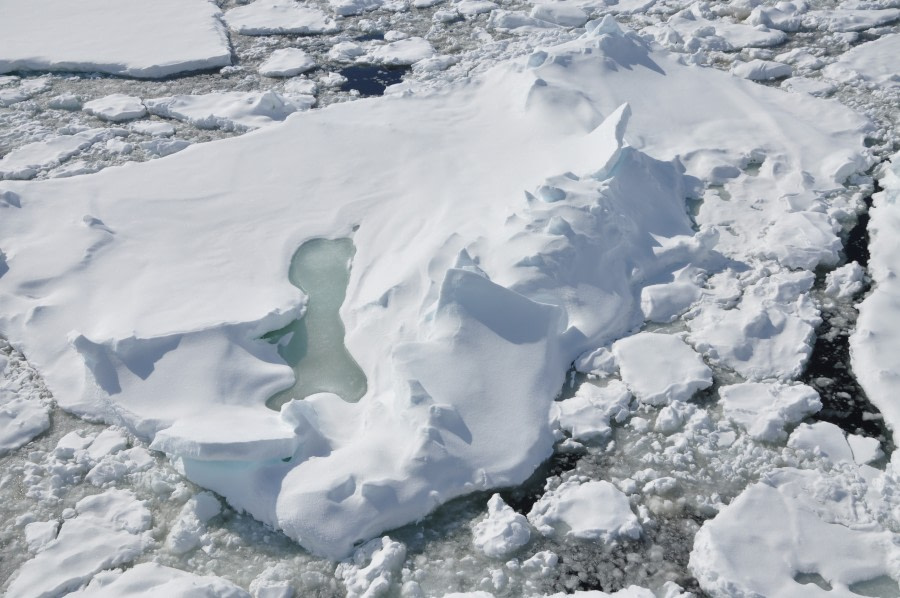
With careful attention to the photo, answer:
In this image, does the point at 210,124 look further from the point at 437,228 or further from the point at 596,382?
the point at 596,382

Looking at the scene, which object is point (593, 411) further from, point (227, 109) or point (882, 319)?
point (227, 109)

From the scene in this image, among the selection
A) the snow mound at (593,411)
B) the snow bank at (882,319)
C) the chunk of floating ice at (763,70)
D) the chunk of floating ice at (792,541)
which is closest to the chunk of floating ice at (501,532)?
the snow mound at (593,411)

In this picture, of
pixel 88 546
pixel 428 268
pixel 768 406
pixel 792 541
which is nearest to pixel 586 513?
pixel 792 541

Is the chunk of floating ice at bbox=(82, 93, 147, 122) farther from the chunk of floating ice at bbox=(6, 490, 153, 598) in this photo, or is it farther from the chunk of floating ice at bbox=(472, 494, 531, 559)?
the chunk of floating ice at bbox=(472, 494, 531, 559)

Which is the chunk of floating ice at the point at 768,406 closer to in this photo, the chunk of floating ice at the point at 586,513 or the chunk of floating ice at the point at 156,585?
the chunk of floating ice at the point at 586,513

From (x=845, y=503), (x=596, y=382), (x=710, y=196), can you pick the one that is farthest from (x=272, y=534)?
(x=710, y=196)

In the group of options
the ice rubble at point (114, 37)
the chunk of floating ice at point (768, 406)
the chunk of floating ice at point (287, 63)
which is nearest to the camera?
the chunk of floating ice at point (768, 406)
